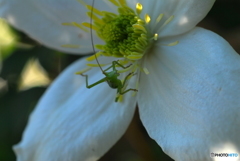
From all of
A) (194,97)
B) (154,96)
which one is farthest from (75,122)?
(194,97)

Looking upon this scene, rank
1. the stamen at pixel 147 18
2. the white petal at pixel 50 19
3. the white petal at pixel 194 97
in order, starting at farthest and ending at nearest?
the white petal at pixel 50 19 < the stamen at pixel 147 18 < the white petal at pixel 194 97

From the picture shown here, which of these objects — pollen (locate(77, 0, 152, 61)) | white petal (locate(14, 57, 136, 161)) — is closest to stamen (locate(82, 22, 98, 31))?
pollen (locate(77, 0, 152, 61))

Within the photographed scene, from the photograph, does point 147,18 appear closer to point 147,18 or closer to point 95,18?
point 147,18

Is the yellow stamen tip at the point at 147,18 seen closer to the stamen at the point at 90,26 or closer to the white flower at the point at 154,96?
the white flower at the point at 154,96

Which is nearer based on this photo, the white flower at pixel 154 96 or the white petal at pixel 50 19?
the white flower at pixel 154 96

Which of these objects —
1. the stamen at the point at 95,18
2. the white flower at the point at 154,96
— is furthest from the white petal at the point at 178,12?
the stamen at the point at 95,18

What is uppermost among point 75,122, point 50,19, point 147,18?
point 147,18

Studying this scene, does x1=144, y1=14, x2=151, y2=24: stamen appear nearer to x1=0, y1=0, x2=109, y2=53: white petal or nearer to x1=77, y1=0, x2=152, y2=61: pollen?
x1=77, y1=0, x2=152, y2=61: pollen
